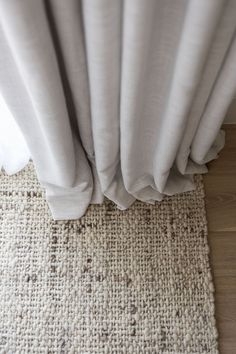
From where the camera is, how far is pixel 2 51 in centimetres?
54

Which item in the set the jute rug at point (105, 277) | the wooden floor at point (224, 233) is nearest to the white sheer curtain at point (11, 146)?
the jute rug at point (105, 277)

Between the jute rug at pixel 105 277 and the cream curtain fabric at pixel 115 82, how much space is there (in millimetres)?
112

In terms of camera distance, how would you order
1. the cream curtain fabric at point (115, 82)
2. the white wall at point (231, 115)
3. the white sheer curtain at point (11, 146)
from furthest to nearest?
the white wall at point (231, 115)
the white sheer curtain at point (11, 146)
the cream curtain fabric at point (115, 82)

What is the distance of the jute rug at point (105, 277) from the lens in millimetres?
880

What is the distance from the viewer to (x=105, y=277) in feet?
3.03

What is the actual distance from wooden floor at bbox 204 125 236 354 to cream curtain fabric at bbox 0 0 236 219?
16cm

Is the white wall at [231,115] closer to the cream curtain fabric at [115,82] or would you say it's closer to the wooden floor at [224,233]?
the wooden floor at [224,233]

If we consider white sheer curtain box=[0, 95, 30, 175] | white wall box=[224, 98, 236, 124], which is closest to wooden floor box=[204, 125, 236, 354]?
white wall box=[224, 98, 236, 124]

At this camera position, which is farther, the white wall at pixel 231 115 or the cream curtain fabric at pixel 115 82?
the white wall at pixel 231 115

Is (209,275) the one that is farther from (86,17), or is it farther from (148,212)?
(86,17)

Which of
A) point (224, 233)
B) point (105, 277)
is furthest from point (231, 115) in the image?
point (105, 277)

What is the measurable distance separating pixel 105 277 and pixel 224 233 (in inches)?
12.4

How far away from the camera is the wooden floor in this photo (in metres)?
0.90

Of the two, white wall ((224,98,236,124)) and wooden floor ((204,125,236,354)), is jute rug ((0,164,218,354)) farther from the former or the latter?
white wall ((224,98,236,124))
